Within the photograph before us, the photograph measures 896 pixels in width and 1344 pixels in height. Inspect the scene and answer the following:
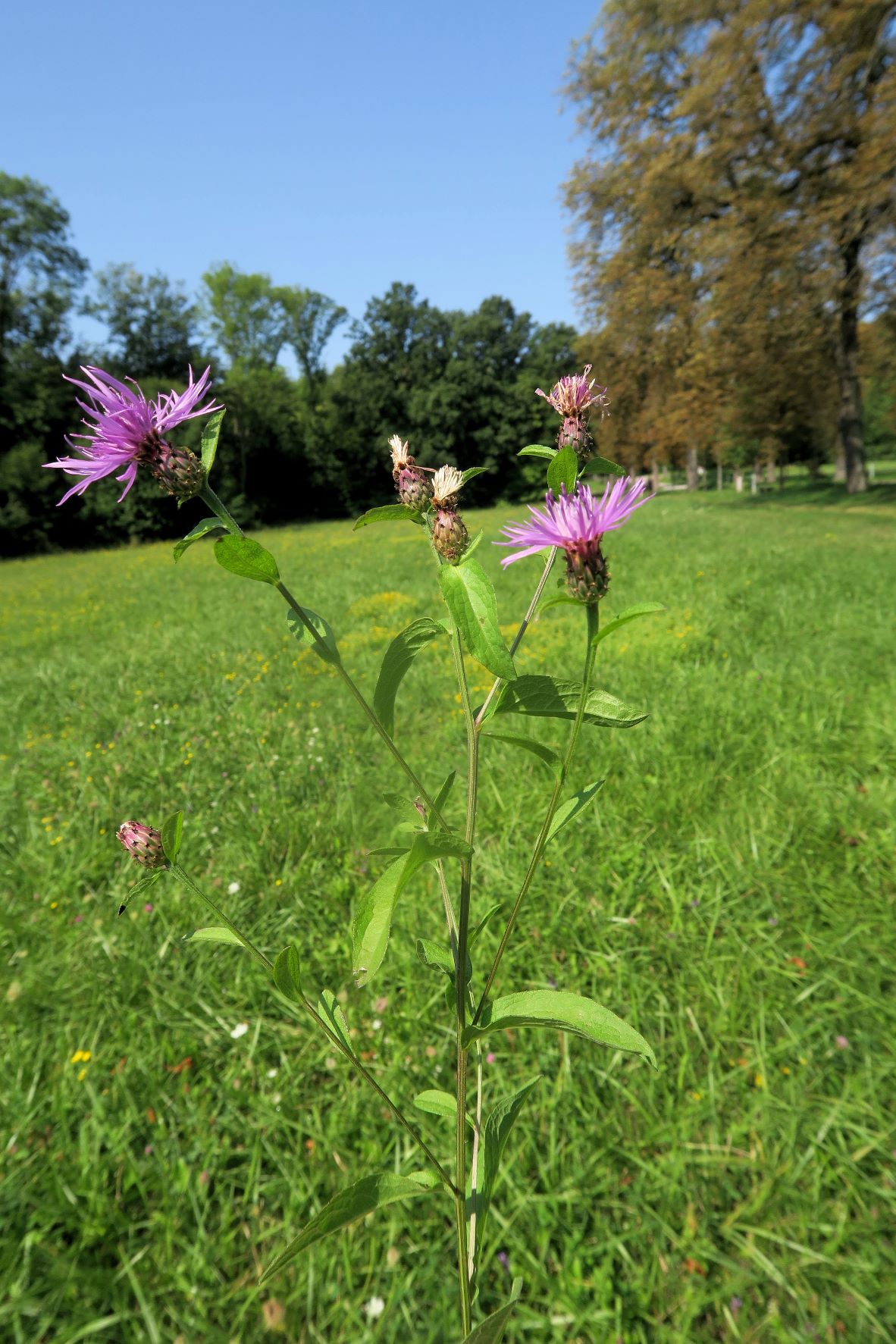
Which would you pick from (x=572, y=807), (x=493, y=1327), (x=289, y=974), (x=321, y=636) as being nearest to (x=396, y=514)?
(x=321, y=636)

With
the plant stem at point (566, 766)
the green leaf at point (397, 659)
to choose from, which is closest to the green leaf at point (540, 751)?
the plant stem at point (566, 766)

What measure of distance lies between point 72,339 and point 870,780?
28.8 metres

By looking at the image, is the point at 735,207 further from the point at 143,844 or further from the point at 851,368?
the point at 143,844

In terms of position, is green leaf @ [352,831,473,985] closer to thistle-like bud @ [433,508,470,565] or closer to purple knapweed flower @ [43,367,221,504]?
thistle-like bud @ [433,508,470,565]

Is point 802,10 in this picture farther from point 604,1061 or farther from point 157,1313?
point 157,1313

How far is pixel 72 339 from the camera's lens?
23266 mm

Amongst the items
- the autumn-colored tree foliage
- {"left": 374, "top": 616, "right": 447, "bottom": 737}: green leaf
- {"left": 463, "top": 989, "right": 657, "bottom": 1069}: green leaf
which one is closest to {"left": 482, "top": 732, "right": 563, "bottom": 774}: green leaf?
{"left": 374, "top": 616, "right": 447, "bottom": 737}: green leaf

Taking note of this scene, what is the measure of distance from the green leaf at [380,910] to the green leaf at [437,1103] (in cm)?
41

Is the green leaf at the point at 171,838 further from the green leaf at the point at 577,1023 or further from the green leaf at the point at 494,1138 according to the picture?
the green leaf at the point at 494,1138

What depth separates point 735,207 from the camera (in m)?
12.5

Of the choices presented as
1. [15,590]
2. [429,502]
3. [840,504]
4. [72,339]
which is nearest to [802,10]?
[840,504]

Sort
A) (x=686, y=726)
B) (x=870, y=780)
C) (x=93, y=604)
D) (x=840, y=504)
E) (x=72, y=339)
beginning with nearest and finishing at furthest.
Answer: (x=870, y=780), (x=686, y=726), (x=93, y=604), (x=840, y=504), (x=72, y=339)

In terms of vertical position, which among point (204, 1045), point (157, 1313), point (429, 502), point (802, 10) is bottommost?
point (157, 1313)

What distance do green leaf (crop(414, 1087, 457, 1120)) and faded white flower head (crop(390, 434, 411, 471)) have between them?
86 cm
